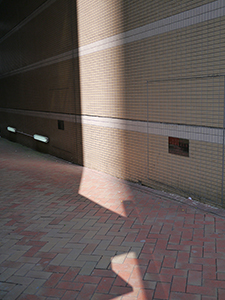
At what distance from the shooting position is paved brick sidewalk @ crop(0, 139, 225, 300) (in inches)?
120

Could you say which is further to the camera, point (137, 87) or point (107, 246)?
point (137, 87)

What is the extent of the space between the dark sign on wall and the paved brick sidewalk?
91cm

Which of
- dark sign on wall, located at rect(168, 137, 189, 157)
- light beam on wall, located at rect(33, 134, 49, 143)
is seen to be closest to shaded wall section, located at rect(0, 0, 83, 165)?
light beam on wall, located at rect(33, 134, 49, 143)

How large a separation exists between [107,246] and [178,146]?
2473 millimetres

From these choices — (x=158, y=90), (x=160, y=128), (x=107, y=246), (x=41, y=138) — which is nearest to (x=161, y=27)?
(x=158, y=90)

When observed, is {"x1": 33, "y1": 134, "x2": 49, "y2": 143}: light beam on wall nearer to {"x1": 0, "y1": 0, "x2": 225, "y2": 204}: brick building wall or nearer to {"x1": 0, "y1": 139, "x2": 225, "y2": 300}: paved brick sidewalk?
{"x1": 0, "y1": 0, "x2": 225, "y2": 204}: brick building wall

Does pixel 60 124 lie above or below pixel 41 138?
above

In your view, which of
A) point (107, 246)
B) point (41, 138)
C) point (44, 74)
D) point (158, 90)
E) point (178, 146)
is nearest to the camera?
point (107, 246)

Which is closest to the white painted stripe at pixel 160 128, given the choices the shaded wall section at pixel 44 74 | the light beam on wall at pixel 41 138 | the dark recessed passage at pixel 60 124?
the dark recessed passage at pixel 60 124

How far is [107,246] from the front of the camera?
12.9 ft

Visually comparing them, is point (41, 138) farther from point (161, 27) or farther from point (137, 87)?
point (161, 27)

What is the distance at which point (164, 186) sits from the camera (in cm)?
600

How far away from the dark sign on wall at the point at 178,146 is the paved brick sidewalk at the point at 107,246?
0.91 metres

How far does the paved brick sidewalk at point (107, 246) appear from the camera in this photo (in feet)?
10.0
